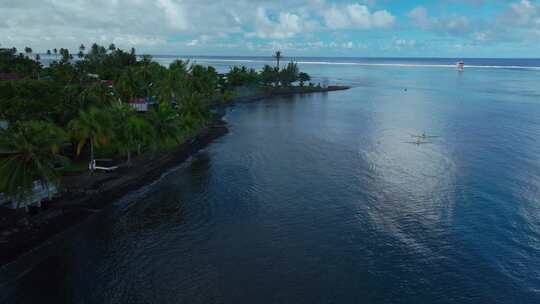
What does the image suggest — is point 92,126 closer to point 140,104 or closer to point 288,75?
point 140,104

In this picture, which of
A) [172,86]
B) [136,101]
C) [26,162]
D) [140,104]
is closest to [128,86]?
[136,101]

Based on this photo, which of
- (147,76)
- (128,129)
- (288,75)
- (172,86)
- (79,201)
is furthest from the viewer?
(288,75)

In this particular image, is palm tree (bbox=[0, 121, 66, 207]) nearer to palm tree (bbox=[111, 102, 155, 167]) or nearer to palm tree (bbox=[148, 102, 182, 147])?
palm tree (bbox=[111, 102, 155, 167])

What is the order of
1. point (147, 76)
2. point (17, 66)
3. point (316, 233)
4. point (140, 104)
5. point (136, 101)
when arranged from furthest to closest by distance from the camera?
point (17, 66)
point (147, 76)
point (136, 101)
point (140, 104)
point (316, 233)

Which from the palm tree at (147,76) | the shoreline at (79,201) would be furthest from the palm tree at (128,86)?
the shoreline at (79,201)

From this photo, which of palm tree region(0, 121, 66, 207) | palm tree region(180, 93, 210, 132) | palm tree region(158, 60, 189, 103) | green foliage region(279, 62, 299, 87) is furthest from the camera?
green foliage region(279, 62, 299, 87)

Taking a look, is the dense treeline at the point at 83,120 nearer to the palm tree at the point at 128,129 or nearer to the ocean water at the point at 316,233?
the palm tree at the point at 128,129

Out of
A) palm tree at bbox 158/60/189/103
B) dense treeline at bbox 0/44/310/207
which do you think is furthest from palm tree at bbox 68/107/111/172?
palm tree at bbox 158/60/189/103
